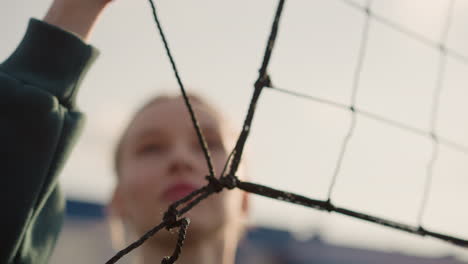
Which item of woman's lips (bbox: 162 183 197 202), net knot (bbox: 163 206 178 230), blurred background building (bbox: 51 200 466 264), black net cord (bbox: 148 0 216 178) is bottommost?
blurred background building (bbox: 51 200 466 264)

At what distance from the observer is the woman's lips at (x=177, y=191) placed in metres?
0.75

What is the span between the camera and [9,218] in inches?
16.0

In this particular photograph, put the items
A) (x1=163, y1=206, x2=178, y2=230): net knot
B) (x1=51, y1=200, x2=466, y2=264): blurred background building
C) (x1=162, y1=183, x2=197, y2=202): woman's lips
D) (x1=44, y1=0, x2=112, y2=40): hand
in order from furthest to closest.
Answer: (x1=51, y1=200, x2=466, y2=264): blurred background building < (x1=162, y1=183, x2=197, y2=202): woman's lips < (x1=44, y1=0, x2=112, y2=40): hand < (x1=163, y1=206, x2=178, y2=230): net knot

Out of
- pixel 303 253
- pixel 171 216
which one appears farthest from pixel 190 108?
pixel 303 253

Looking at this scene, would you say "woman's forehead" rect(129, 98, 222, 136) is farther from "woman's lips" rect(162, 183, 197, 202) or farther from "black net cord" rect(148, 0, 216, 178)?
"black net cord" rect(148, 0, 216, 178)

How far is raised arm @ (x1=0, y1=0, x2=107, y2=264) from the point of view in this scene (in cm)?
42

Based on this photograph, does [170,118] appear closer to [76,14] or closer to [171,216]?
[76,14]

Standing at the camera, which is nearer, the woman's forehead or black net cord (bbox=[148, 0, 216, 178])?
black net cord (bbox=[148, 0, 216, 178])

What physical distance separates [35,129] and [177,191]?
1.14 ft

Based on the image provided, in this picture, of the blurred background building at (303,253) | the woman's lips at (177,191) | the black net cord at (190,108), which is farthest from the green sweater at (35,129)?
the blurred background building at (303,253)

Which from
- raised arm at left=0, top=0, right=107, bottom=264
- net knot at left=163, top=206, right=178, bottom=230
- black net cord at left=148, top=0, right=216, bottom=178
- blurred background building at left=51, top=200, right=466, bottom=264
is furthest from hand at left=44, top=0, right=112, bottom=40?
blurred background building at left=51, top=200, right=466, bottom=264

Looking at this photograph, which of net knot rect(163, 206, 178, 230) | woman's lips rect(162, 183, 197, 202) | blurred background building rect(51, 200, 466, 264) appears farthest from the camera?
blurred background building rect(51, 200, 466, 264)

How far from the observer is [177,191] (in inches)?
29.6

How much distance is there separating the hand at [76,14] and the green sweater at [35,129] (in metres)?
0.01
